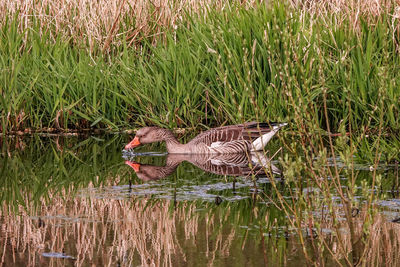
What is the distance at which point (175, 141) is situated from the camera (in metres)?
10.4

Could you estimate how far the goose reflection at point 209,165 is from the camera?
8.89 meters

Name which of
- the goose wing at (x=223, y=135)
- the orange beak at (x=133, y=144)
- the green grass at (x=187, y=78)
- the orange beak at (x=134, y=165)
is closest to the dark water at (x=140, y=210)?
the orange beak at (x=134, y=165)

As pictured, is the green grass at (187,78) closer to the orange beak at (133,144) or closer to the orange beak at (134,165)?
the orange beak at (133,144)

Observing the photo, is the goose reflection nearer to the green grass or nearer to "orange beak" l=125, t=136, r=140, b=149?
"orange beak" l=125, t=136, r=140, b=149

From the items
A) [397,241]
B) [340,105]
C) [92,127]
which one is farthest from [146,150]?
[397,241]

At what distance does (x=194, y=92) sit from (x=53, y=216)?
535 cm

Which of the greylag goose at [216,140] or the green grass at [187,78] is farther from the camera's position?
the green grass at [187,78]

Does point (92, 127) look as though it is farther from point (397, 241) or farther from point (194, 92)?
point (397, 241)

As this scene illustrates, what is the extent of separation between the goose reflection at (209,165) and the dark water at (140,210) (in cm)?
1

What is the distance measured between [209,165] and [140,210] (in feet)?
9.40

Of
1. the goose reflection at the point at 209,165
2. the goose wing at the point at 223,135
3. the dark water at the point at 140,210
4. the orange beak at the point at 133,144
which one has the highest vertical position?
the goose wing at the point at 223,135

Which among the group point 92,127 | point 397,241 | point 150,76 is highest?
point 150,76

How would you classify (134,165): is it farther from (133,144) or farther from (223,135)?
(223,135)

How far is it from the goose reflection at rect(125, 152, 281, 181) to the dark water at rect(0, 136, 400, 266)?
0.01 m
